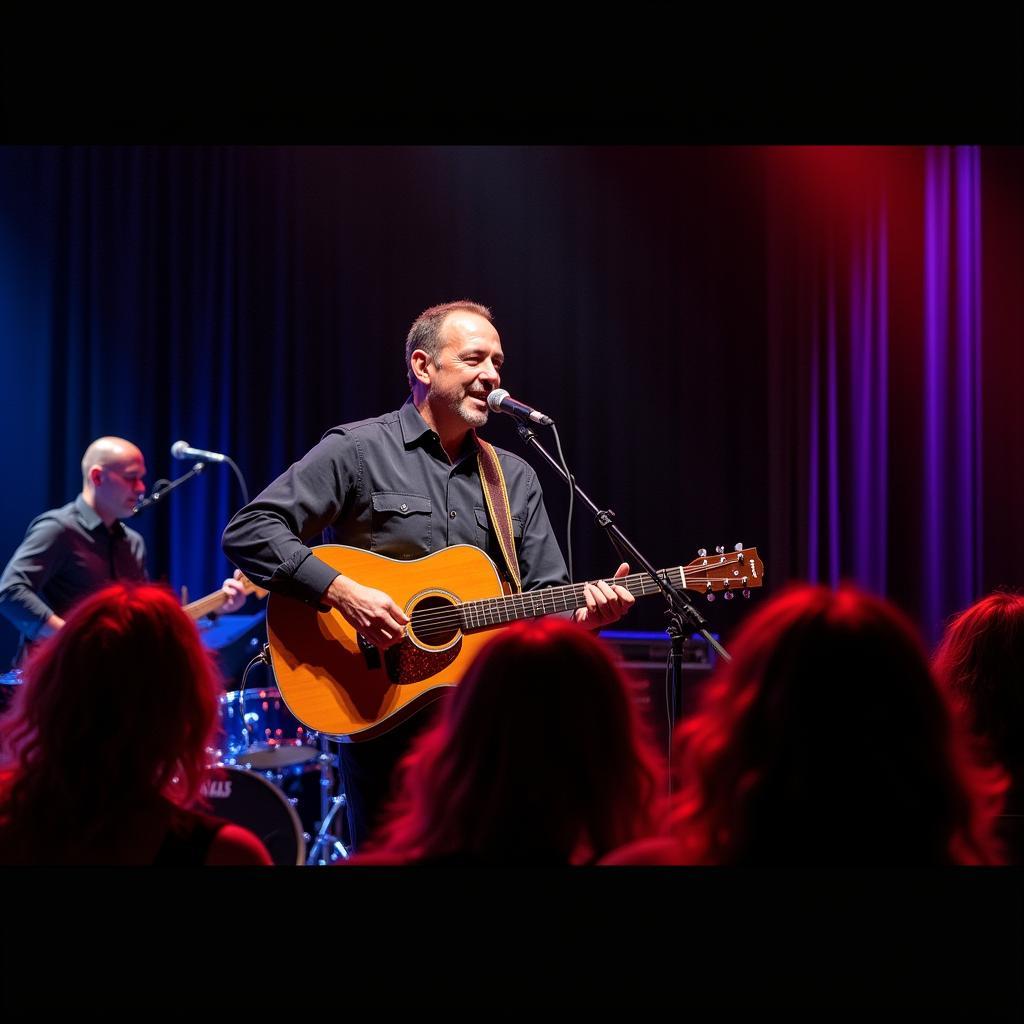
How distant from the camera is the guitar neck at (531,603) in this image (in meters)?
3.02

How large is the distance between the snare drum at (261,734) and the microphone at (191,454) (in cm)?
147

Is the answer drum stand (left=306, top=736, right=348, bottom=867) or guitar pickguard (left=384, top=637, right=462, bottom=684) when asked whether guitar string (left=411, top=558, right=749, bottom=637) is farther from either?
drum stand (left=306, top=736, right=348, bottom=867)

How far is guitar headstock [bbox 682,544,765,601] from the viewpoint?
10.2 feet

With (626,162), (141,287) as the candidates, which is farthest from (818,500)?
(141,287)

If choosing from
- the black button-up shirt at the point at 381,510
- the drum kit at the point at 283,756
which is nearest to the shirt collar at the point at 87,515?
the drum kit at the point at 283,756

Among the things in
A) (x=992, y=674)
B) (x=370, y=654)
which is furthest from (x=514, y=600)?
(x=992, y=674)

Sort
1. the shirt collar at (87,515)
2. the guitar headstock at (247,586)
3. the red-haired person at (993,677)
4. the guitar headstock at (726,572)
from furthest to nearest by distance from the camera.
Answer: the shirt collar at (87,515), the guitar headstock at (247,586), the guitar headstock at (726,572), the red-haired person at (993,677)

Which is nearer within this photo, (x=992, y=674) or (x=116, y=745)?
(x=116, y=745)

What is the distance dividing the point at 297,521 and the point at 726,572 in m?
1.27

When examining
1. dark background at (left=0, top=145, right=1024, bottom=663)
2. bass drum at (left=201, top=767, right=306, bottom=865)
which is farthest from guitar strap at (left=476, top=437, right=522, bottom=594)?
dark background at (left=0, top=145, right=1024, bottom=663)

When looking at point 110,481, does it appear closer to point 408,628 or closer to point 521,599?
point 408,628

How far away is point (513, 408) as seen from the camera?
3078mm

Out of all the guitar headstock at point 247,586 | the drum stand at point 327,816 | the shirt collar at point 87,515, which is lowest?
the drum stand at point 327,816

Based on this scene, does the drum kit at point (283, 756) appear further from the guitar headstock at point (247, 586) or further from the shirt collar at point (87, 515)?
the shirt collar at point (87, 515)
